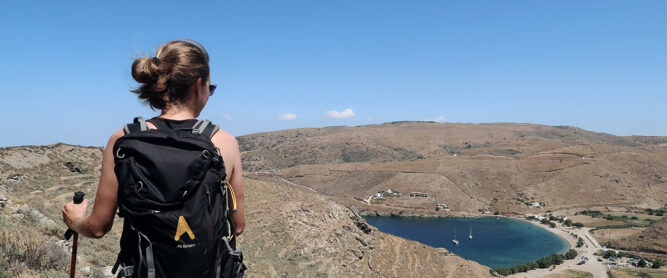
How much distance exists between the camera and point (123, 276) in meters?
1.97

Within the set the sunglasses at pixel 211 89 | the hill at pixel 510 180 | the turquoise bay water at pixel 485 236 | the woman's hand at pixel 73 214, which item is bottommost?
the turquoise bay water at pixel 485 236

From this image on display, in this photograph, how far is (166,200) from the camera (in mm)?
1813

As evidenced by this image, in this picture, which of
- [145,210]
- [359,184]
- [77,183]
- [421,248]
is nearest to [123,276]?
[145,210]

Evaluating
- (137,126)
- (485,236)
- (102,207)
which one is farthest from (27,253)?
(485,236)

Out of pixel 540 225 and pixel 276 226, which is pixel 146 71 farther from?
pixel 540 225

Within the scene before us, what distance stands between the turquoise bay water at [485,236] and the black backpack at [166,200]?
75.4m

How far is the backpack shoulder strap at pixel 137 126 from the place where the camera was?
1927 millimetres

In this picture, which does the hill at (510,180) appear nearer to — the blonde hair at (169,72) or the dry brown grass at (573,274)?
the dry brown grass at (573,274)

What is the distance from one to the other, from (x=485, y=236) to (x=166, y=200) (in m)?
93.9

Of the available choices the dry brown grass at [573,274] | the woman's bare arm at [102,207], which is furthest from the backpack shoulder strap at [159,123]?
the dry brown grass at [573,274]

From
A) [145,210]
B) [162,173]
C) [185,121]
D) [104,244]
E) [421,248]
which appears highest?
[185,121]

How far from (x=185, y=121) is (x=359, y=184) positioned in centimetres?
11749

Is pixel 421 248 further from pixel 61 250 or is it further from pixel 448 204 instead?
pixel 448 204

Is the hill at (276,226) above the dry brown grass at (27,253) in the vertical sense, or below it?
below
